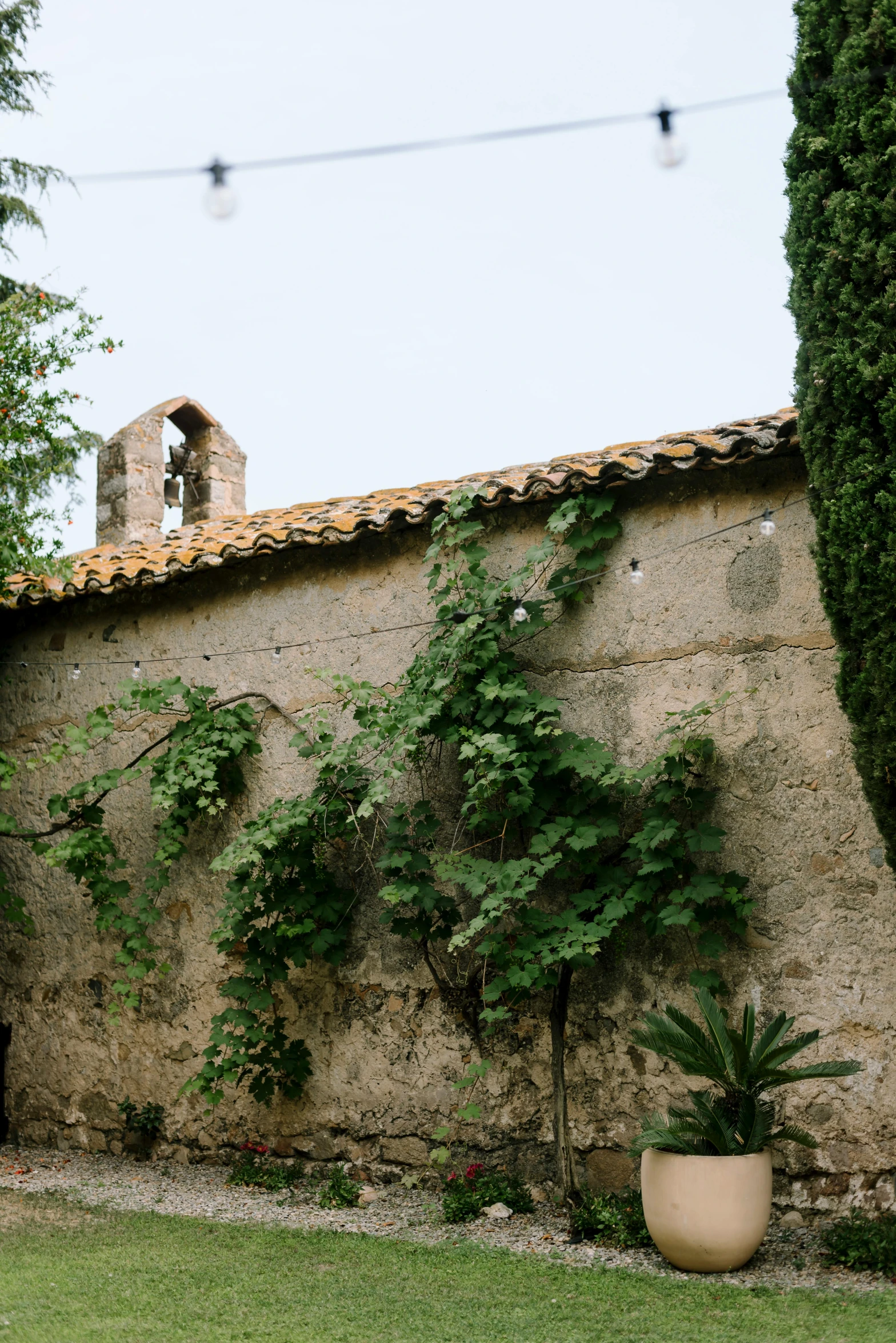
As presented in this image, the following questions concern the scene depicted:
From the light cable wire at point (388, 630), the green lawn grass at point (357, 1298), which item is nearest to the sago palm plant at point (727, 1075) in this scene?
the green lawn grass at point (357, 1298)

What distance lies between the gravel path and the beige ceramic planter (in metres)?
0.10

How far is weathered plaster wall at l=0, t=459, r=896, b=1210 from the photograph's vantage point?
5148 millimetres

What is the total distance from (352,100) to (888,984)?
421 cm

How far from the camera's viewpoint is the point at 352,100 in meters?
4.17

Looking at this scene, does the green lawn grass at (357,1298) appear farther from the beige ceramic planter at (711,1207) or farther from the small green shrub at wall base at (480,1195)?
the small green shrub at wall base at (480,1195)

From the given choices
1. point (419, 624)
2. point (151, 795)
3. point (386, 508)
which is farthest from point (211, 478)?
point (419, 624)

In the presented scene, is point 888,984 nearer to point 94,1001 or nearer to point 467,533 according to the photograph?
point 467,533

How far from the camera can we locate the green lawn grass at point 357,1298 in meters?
4.15

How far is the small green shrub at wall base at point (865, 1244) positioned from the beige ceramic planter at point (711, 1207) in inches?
12.2

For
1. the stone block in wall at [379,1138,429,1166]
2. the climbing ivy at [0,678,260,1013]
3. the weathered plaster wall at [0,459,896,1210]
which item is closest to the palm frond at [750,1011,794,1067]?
the weathered plaster wall at [0,459,896,1210]

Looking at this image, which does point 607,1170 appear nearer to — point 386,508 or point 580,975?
point 580,975

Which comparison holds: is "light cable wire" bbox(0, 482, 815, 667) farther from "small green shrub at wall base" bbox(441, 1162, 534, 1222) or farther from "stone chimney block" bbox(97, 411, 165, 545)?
"small green shrub at wall base" bbox(441, 1162, 534, 1222)

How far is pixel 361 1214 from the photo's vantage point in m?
5.75

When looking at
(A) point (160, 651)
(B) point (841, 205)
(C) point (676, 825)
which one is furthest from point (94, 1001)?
(B) point (841, 205)
